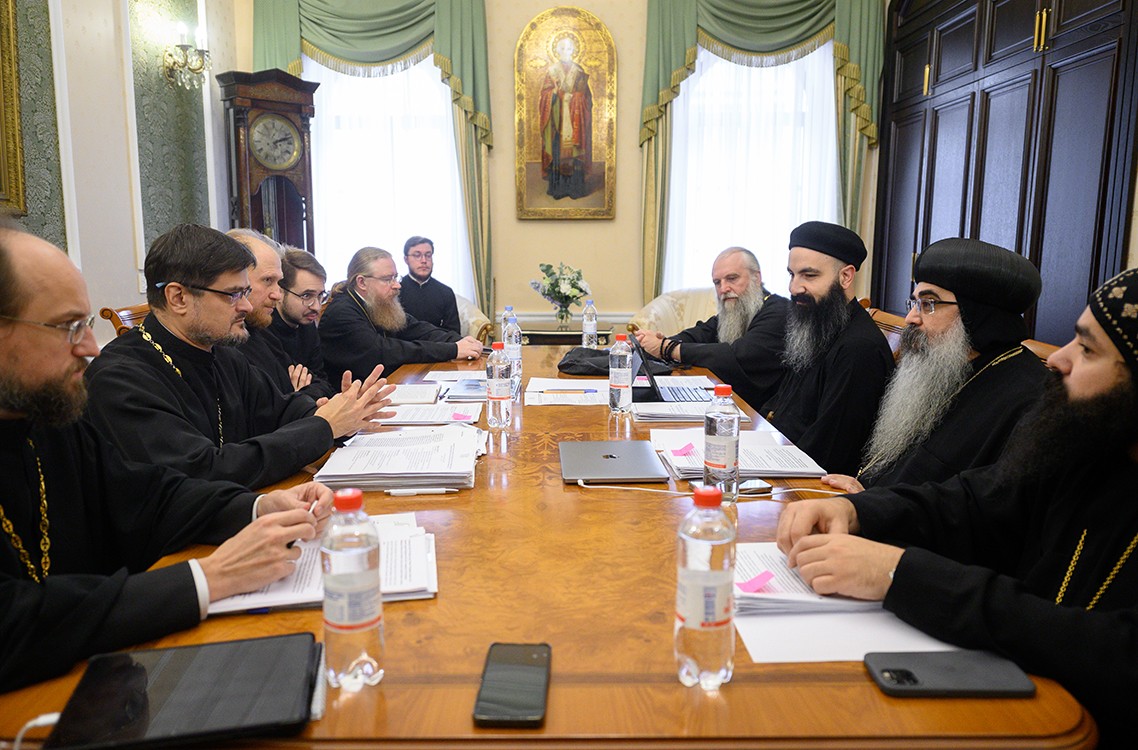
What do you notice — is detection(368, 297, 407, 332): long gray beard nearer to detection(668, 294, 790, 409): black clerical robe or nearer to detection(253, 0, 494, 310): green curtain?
detection(668, 294, 790, 409): black clerical robe

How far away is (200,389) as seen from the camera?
7.58ft

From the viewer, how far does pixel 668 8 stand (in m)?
6.34

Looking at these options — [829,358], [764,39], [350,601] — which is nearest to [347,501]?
[350,601]

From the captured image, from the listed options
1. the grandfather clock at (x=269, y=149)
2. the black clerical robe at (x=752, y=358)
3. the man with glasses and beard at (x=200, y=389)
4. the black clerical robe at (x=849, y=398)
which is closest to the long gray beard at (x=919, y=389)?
the black clerical robe at (x=849, y=398)

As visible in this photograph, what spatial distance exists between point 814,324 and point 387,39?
15.0ft

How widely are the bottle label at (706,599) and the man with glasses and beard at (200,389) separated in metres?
1.24

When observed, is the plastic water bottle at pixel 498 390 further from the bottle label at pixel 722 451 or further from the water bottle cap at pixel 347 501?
the water bottle cap at pixel 347 501

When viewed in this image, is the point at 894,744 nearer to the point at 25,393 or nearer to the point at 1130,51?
the point at 25,393

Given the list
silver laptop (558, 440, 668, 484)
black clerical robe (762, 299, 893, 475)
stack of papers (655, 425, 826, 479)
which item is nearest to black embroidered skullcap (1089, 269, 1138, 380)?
stack of papers (655, 425, 826, 479)

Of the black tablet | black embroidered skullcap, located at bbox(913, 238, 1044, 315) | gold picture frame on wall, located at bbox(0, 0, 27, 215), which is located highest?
gold picture frame on wall, located at bbox(0, 0, 27, 215)

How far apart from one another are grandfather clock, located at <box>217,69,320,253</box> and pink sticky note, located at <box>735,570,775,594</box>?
5.17 m

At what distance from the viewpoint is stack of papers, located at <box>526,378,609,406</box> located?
3.07m

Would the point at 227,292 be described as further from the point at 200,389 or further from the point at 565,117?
the point at 565,117

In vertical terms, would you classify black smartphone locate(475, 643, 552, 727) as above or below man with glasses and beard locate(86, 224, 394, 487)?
below
